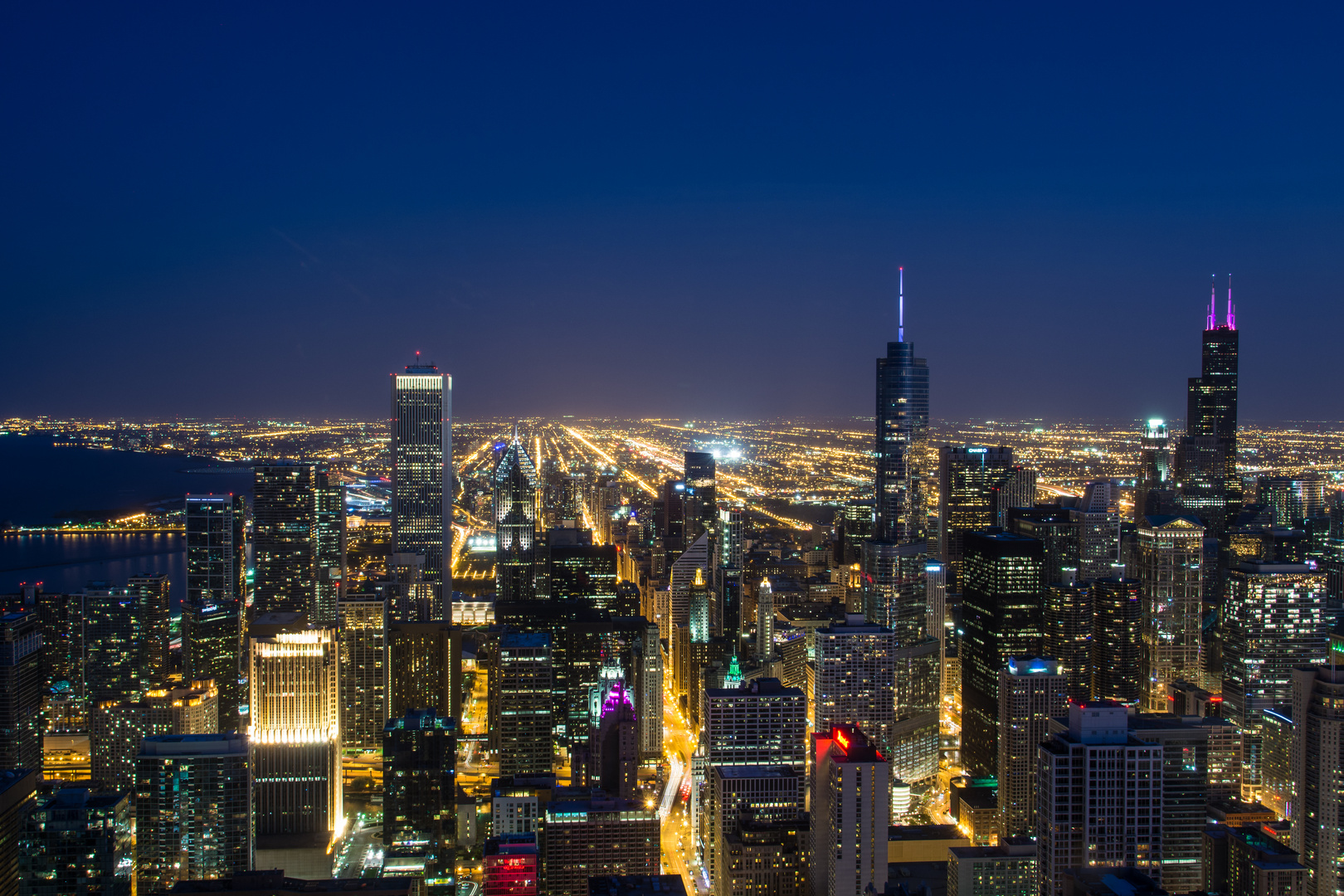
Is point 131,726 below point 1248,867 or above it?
above

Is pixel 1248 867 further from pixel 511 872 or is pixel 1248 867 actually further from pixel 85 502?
pixel 85 502

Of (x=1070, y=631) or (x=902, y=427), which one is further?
(x=902, y=427)

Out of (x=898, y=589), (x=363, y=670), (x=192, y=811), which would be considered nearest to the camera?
(x=192, y=811)

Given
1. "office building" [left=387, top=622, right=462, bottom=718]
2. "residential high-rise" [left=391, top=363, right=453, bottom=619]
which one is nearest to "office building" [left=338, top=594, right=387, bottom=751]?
"office building" [left=387, top=622, right=462, bottom=718]

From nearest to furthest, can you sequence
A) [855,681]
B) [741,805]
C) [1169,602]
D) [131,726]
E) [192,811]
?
[741,805]
[192,811]
[131,726]
[855,681]
[1169,602]

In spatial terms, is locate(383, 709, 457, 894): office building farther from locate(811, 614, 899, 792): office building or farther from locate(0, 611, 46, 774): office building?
locate(811, 614, 899, 792): office building

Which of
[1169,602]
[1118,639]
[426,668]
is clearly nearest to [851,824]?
[1118,639]

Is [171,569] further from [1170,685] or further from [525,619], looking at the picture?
[1170,685]
